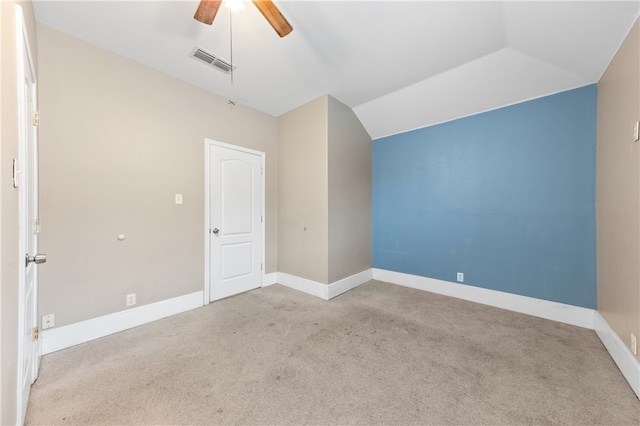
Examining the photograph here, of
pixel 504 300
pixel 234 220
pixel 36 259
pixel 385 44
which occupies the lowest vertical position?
pixel 504 300

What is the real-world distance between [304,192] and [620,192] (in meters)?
3.15

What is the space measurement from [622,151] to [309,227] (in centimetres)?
312

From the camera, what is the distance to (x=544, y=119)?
2.72 m

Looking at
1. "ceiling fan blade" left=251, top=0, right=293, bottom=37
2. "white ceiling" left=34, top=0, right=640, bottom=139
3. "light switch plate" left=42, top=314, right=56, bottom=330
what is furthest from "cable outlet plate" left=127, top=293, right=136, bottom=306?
"ceiling fan blade" left=251, top=0, right=293, bottom=37

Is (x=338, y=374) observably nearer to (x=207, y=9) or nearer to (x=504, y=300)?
(x=504, y=300)

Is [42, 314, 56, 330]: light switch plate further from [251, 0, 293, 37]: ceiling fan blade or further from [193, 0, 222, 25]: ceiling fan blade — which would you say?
[251, 0, 293, 37]: ceiling fan blade

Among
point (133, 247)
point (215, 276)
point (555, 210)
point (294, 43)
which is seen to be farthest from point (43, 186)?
point (555, 210)

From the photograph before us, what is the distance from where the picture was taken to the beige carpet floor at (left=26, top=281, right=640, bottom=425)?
142 cm

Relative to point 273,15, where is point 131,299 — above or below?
below

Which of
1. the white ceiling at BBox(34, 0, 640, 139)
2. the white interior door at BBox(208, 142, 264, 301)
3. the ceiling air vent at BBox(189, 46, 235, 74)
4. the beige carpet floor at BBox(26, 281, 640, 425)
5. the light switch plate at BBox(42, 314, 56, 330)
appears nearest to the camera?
the beige carpet floor at BBox(26, 281, 640, 425)

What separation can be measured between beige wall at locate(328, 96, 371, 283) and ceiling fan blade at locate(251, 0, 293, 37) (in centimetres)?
166

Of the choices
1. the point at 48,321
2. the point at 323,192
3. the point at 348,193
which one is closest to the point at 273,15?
the point at 323,192

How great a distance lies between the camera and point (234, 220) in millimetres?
3420

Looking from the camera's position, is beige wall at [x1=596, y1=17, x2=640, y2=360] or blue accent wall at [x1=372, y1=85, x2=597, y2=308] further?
blue accent wall at [x1=372, y1=85, x2=597, y2=308]
